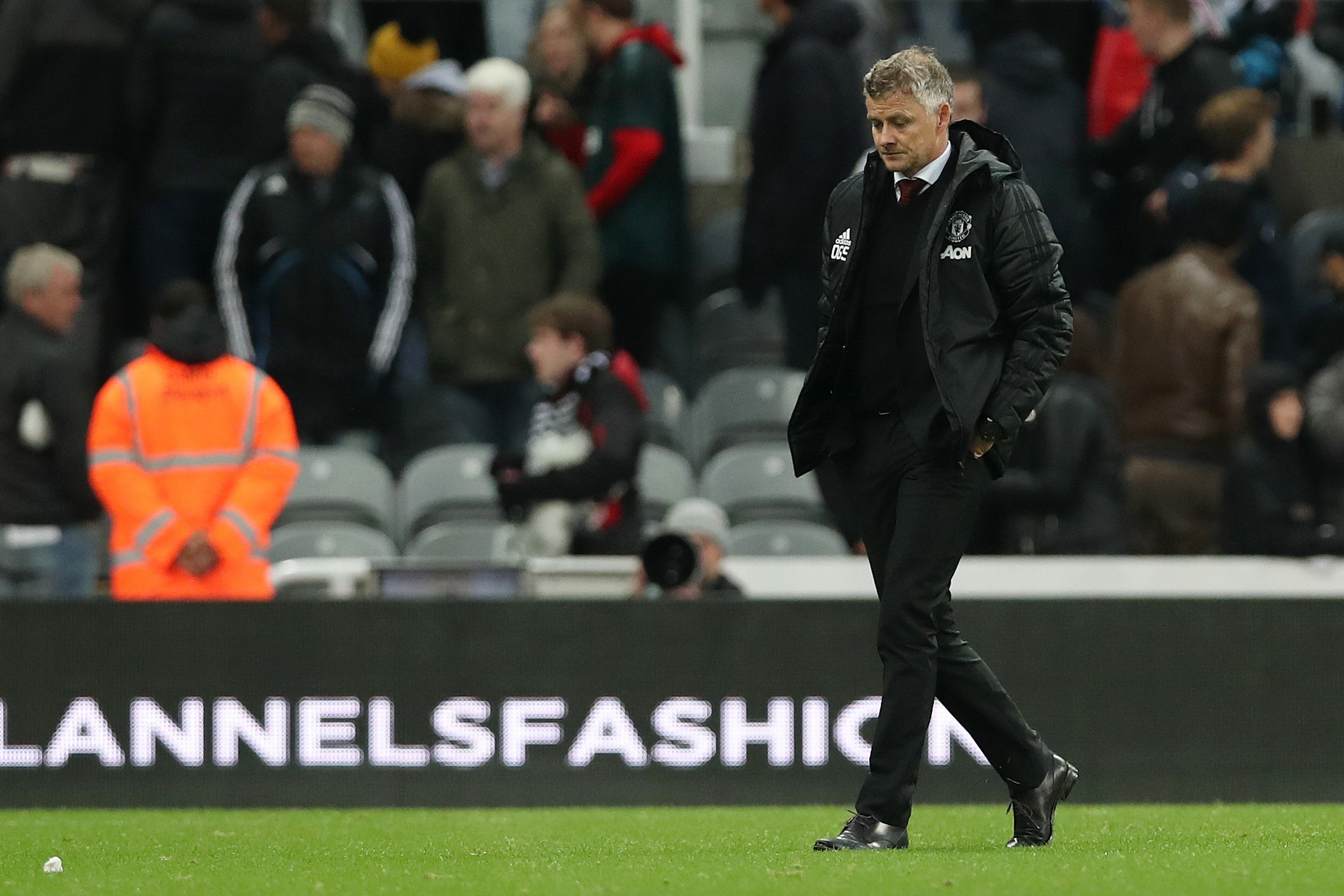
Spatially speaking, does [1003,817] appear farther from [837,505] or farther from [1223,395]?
[1223,395]

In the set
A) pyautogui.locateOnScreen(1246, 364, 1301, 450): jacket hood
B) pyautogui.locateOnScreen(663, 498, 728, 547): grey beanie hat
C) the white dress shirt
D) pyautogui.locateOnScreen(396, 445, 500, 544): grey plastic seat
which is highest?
the white dress shirt

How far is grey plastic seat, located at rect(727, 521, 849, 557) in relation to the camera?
10.9m

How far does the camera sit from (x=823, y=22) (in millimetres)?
11523

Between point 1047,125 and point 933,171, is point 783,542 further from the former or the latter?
point 933,171

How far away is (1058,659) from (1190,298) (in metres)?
2.63

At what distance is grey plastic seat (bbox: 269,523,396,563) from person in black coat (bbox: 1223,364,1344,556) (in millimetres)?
3916

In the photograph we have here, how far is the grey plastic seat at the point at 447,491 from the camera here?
36.8 feet

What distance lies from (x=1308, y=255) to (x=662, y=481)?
3.56 meters

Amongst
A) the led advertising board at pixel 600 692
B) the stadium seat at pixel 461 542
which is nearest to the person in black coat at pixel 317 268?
the stadium seat at pixel 461 542

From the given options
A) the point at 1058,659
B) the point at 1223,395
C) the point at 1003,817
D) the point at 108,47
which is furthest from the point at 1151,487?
the point at 108,47

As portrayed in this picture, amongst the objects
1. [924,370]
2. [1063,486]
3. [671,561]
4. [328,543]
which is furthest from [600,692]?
[924,370]

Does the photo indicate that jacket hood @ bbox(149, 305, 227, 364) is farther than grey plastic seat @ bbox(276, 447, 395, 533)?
No

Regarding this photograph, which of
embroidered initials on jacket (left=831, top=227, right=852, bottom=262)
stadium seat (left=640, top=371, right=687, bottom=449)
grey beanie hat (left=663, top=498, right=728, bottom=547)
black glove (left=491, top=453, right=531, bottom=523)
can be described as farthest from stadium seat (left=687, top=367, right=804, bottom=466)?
embroidered initials on jacket (left=831, top=227, right=852, bottom=262)

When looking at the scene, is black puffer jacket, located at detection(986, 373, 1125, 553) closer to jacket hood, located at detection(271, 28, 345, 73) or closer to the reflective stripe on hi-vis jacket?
the reflective stripe on hi-vis jacket
